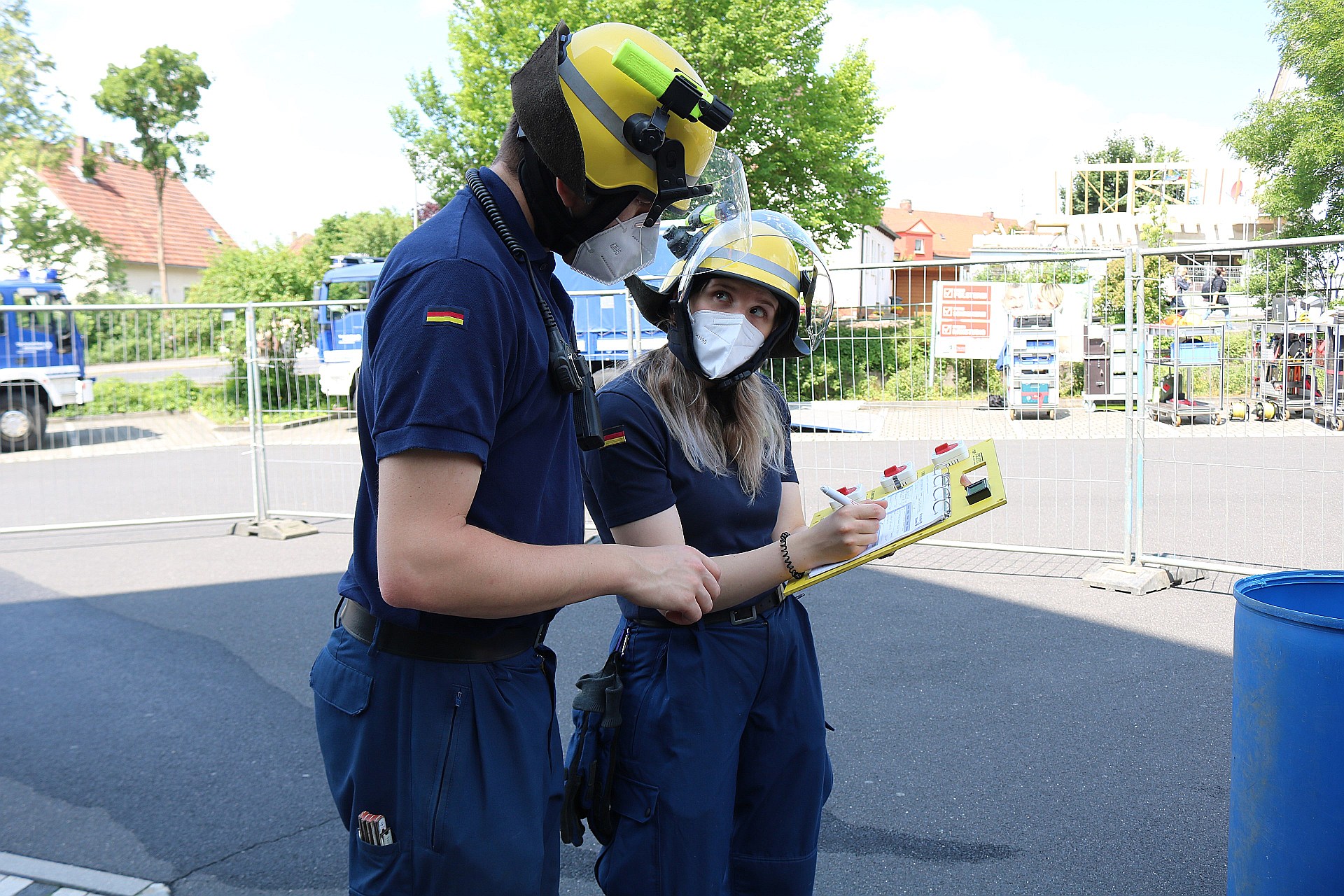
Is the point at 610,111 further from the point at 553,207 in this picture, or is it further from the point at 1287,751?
the point at 1287,751

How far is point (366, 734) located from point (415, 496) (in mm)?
518

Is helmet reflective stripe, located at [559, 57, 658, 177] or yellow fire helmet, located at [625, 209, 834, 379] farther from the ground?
helmet reflective stripe, located at [559, 57, 658, 177]

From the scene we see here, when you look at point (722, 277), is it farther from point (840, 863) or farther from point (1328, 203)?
point (1328, 203)

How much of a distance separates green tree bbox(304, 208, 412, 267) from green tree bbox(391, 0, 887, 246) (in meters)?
25.3

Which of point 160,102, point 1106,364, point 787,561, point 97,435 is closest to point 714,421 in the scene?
point 787,561

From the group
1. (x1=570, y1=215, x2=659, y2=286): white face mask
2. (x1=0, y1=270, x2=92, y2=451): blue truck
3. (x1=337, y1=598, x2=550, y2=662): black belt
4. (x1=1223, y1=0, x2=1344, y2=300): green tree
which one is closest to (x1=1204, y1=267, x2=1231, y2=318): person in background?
(x1=570, y1=215, x2=659, y2=286): white face mask

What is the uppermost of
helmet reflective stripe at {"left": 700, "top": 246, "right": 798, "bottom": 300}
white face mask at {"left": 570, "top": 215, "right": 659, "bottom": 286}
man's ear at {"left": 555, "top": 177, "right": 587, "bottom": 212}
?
man's ear at {"left": 555, "top": 177, "right": 587, "bottom": 212}

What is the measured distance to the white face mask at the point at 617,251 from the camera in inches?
67.4

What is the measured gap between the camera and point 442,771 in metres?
1.56

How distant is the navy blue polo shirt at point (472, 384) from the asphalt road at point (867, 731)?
2.16 metres

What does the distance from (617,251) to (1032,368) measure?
5.75 m

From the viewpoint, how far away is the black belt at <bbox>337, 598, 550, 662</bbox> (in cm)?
160

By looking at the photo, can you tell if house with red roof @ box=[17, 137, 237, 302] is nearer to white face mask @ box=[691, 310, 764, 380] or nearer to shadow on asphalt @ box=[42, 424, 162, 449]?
shadow on asphalt @ box=[42, 424, 162, 449]

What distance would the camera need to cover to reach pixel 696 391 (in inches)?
90.9
